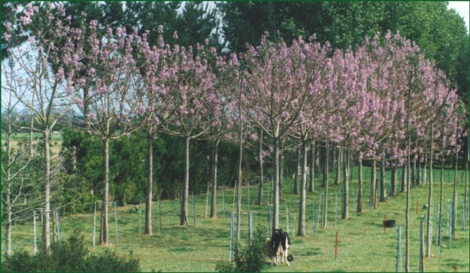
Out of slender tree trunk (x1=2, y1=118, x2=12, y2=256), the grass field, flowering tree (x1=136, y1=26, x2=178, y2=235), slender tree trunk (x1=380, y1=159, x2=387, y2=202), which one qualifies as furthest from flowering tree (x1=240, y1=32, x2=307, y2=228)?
slender tree trunk (x1=2, y1=118, x2=12, y2=256)

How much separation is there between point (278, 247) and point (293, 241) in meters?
5.96

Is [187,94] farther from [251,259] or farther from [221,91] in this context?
[251,259]

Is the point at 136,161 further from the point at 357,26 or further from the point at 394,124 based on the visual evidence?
the point at 357,26

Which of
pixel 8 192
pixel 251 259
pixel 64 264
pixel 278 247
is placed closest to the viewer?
pixel 8 192

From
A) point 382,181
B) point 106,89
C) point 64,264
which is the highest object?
point 106,89

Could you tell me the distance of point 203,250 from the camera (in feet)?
83.1

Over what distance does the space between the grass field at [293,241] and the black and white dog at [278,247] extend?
0.39 metres

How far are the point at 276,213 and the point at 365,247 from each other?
3.84 metres

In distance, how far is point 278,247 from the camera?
2158cm

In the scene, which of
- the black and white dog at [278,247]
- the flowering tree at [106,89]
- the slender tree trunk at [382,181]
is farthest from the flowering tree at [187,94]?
the slender tree trunk at [382,181]

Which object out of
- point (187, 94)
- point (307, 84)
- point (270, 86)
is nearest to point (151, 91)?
point (187, 94)

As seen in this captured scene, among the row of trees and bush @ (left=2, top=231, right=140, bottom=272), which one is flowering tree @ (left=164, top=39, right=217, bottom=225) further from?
bush @ (left=2, top=231, right=140, bottom=272)

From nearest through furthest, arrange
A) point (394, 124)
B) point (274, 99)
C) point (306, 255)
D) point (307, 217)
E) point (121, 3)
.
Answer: point (306, 255), point (274, 99), point (307, 217), point (394, 124), point (121, 3)

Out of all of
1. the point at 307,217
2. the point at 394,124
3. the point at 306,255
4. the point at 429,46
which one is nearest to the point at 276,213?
the point at 306,255
